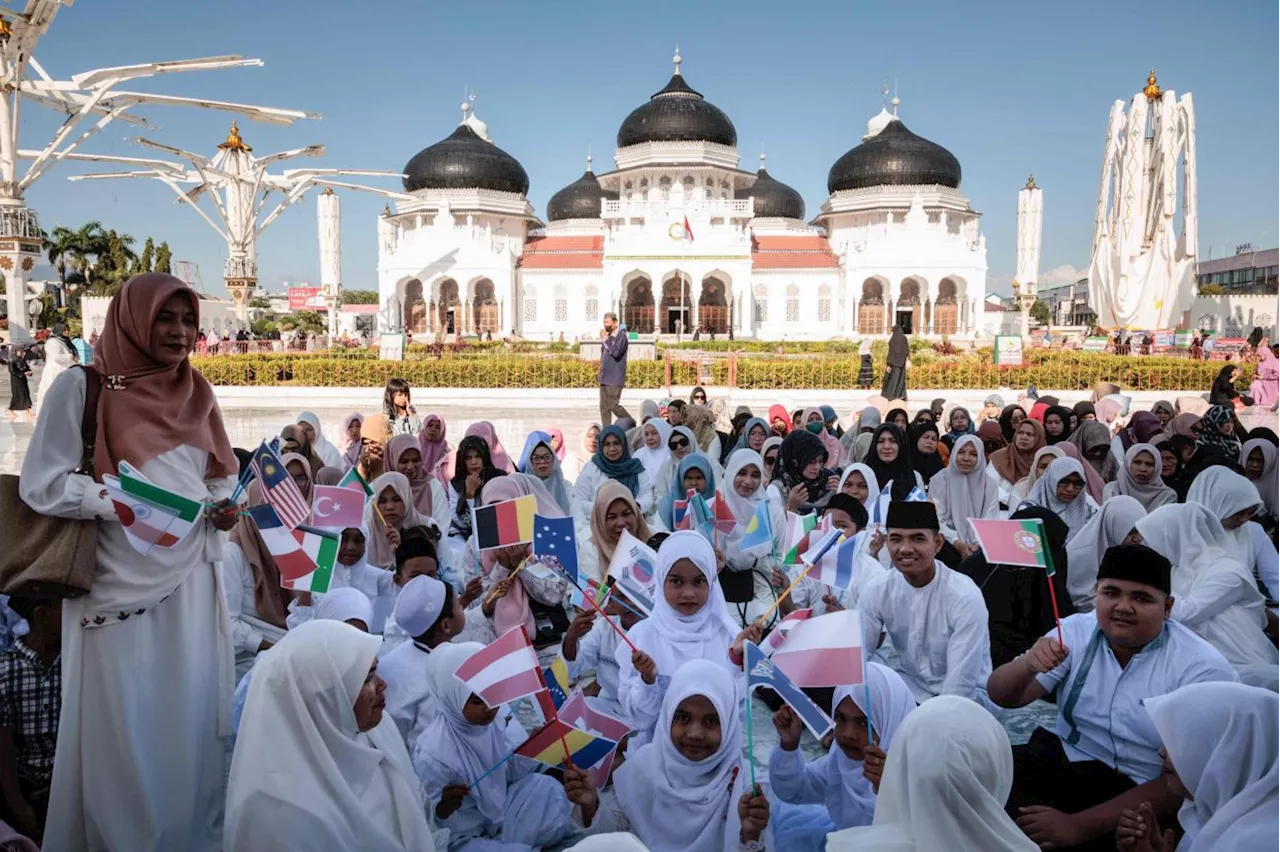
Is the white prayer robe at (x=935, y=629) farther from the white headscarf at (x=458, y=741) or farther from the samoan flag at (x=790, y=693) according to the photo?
the white headscarf at (x=458, y=741)

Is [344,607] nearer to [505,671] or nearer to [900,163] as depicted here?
[505,671]

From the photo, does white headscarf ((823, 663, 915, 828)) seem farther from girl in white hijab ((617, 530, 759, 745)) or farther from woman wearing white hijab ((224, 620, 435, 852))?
woman wearing white hijab ((224, 620, 435, 852))

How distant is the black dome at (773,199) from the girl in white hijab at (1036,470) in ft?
114

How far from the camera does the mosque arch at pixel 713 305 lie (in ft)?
108

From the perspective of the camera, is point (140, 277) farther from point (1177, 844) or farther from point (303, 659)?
point (1177, 844)

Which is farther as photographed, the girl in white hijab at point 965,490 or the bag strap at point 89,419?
the girl in white hijab at point 965,490

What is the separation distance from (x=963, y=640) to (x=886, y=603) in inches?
12.7

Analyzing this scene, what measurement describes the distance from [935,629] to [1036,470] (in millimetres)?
2803

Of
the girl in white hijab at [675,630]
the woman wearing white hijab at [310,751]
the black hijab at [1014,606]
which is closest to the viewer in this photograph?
the woman wearing white hijab at [310,751]

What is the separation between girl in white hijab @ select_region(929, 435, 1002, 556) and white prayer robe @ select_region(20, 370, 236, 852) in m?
4.17

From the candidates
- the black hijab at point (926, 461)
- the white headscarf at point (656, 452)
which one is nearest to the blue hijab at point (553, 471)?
the white headscarf at point (656, 452)

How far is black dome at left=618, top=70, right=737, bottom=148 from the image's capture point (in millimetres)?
34219

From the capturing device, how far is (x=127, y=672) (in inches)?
79.8

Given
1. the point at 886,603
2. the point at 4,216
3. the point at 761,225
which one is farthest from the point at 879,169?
the point at 886,603
